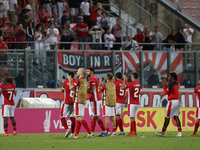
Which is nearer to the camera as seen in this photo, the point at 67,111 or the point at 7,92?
the point at 67,111

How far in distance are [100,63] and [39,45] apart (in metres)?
2.97

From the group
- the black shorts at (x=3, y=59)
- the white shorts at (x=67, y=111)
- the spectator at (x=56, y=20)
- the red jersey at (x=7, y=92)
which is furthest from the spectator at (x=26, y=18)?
the white shorts at (x=67, y=111)

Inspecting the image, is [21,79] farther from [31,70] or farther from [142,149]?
[142,149]

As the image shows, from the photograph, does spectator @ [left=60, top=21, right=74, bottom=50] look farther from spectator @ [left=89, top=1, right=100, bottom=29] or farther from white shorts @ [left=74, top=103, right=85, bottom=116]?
white shorts @ [left=74, top=103, right=85, bottom=116]

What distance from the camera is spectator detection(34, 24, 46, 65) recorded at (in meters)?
18.6

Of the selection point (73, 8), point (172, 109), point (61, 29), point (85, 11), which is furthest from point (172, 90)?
point (73, 8)

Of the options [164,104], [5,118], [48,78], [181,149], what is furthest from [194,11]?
[181,149]

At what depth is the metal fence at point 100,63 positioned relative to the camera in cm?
1848

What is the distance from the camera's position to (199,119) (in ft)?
46.1

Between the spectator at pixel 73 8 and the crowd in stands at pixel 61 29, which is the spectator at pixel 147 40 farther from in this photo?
the spectator at pixel 73 8

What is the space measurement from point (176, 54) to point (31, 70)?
7137 millimetres

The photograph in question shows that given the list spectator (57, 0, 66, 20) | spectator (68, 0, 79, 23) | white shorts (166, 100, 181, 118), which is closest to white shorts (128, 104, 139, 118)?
white shorts (166, 100, 181, 118)

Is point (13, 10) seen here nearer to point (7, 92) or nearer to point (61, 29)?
point (61, 29)

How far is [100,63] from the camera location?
65.2ft
